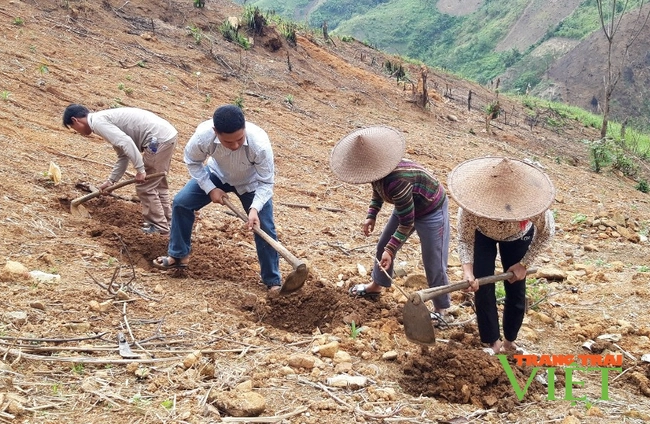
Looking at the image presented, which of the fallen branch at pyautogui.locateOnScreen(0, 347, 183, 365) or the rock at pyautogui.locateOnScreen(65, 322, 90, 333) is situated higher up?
the fallen branch at pyautogui.locateOnScreen(0, 347, 183, 365)

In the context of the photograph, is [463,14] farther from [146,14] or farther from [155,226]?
[155,226]

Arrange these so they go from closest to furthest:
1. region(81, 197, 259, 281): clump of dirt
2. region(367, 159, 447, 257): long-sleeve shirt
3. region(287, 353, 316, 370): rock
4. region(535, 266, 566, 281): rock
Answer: region(287, 353, 316, 370): rock
region(367, 159, 447, 257): long-sleeve shirt
region(81, 197, 259, 281): clump of dirt
region(535, 266, 566, 281): rock

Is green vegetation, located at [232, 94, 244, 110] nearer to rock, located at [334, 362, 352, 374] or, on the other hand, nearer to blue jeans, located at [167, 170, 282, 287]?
blue jeans, located at [167, 170, 282, 287]

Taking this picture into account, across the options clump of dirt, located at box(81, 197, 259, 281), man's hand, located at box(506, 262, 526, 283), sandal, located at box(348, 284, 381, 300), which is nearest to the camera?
man's hand, located at box(506, 262, 526, 283)

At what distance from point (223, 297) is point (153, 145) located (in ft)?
5.23

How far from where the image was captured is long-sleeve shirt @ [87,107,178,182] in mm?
4574

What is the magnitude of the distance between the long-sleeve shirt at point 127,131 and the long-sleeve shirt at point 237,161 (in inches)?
35.0

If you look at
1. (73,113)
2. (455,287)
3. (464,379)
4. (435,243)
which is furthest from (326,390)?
(73,113)

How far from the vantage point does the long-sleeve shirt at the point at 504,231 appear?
312 cm

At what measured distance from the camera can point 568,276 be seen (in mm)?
5375

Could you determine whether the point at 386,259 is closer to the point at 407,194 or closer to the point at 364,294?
the point at 407,194

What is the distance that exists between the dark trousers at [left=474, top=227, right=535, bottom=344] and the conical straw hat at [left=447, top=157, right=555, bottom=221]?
37cm

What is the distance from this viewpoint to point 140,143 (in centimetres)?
488

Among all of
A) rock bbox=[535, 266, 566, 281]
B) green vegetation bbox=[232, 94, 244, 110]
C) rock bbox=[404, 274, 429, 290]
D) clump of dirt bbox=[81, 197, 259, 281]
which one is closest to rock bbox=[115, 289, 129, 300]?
clump of dirt bbox=[81, 197, 259, 281]
